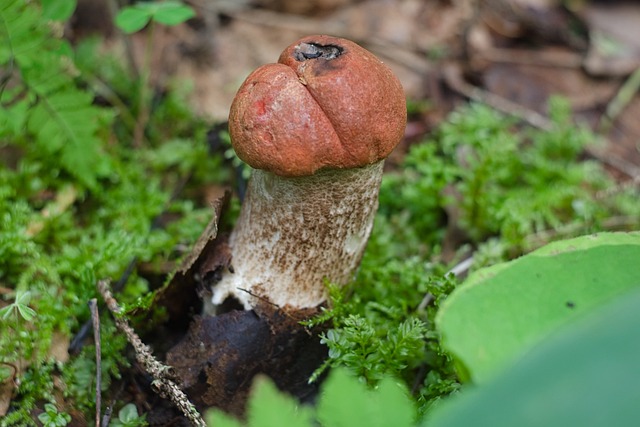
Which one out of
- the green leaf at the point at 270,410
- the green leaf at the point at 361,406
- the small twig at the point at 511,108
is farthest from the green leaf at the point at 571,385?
the small twig at the point at 511,108

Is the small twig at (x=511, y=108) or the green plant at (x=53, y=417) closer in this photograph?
the green plant at (x=53, y=417)

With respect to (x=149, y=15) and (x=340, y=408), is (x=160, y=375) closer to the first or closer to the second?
(x=340, y=408)

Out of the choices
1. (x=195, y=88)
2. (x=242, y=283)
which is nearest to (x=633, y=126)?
(x=195, y=88)

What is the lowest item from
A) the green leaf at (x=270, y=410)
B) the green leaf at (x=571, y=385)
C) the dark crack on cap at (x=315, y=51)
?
the green leaf at (x=270, y=410)

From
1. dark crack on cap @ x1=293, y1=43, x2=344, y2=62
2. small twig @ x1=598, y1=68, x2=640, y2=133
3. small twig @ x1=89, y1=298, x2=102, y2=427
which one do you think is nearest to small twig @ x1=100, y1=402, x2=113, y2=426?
small twig @ x1=89, y1=298, x2=102, y2=427

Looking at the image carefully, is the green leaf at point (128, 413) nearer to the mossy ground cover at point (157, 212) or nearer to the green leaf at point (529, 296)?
the mossy ground cover at point (157, 212)

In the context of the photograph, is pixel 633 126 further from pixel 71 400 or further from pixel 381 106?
pixel 71 400

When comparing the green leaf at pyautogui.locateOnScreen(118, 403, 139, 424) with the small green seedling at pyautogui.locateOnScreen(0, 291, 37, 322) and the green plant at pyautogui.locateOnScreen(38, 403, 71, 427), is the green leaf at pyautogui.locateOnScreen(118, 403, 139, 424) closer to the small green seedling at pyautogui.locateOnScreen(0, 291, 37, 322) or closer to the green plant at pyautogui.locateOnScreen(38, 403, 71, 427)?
the green plant at pyautogui.locateOnScreen(38, 403, 71, 427)
